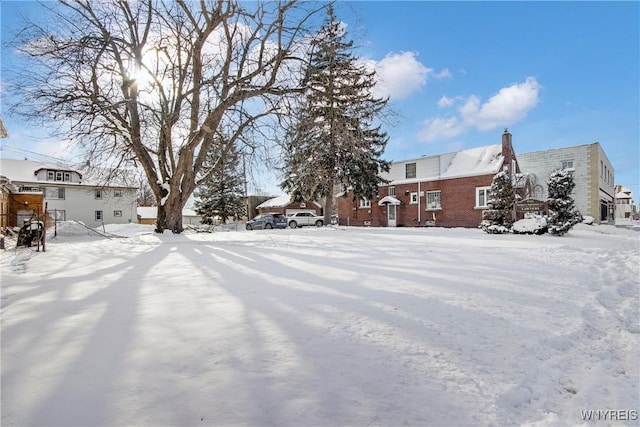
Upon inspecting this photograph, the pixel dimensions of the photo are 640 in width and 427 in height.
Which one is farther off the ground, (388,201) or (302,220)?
(388,201)

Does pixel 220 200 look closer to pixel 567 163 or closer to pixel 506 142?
pixel 506 142

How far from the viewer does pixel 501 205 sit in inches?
655

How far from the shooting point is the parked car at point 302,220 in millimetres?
32031

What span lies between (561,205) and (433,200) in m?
11.5

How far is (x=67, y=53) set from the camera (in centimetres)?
1088

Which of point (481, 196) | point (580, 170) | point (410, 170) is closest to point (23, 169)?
point (410, 170)

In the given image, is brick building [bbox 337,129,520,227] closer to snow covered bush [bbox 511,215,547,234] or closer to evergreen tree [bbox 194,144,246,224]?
snow covered bush [bbox 511,215,547,234]

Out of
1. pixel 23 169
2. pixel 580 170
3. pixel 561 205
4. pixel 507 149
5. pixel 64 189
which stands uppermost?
pixel 23 169

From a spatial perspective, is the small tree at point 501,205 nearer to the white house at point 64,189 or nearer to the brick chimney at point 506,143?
the brick chimney at point 506,143

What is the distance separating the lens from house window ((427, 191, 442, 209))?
2644 centimetres

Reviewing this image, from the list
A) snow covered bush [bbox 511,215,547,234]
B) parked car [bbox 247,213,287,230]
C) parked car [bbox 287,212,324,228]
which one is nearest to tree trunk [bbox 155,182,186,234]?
parked car [bbox 247,213,287,230]

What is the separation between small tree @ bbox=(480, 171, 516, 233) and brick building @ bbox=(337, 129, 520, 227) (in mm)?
5714

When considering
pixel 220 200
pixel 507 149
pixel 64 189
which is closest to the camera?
pixel 507 149

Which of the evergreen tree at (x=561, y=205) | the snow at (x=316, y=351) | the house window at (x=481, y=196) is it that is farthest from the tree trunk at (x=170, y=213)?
the house window at (x=481, y=196)
